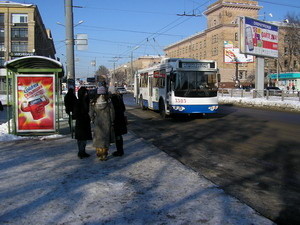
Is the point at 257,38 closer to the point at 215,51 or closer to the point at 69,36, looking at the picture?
the point at 69,36

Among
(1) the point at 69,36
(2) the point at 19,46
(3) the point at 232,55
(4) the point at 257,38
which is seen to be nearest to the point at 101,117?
(1) the point at 69,36

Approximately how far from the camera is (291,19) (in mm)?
58281

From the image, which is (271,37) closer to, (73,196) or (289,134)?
(289,134)

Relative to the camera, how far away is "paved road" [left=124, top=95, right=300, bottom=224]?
4.90 meters

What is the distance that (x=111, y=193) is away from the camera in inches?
196

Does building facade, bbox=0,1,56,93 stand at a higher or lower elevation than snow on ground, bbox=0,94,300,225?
higher

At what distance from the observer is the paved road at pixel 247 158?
490cm

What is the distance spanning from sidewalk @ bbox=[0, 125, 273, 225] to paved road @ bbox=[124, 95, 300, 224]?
40 centimetres

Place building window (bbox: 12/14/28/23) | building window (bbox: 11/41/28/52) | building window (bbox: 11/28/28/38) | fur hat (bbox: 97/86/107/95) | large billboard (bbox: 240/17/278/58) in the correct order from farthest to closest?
building window (bbox: 11/41/28/52) → building window (bbox: 12/14/28/23) → building window (bbox: 11/28/28/38) → large billboard (bbox: 240/17/278/58) → fur hat (bbox: 97/86/107/95)

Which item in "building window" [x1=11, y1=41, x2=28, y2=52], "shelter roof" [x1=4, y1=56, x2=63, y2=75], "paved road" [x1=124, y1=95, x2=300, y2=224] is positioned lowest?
"paved road" [x1=124, y1=95, x2=300, y2=224]

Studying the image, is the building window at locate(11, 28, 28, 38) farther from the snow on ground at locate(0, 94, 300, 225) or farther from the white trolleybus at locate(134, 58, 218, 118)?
the snow on ground at locate(0, 94, 300, 225)

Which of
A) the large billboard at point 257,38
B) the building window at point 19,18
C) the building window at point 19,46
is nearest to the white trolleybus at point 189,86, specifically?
the large billboard at point 257,38

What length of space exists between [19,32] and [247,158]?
205 ft

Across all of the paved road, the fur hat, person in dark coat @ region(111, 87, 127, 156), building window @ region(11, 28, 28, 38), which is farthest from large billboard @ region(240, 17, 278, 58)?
building window @ region(11, 28, 28, 38)
